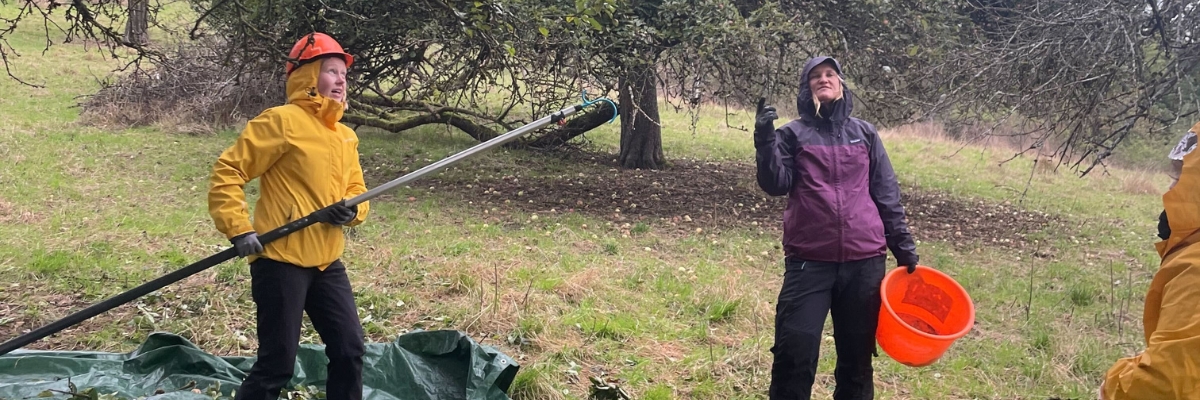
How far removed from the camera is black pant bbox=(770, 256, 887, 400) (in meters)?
2.84

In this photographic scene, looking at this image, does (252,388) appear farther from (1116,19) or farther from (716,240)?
(1116,19)

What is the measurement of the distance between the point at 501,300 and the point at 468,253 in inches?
52.8

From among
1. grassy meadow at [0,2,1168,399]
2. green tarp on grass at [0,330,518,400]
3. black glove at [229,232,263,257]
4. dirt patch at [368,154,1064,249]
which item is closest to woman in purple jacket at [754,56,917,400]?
grassy meadow at [0,2,1168,399]

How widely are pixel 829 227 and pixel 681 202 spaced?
5.57 metres

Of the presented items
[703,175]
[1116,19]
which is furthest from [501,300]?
[703,175]

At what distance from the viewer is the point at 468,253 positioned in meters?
5.69

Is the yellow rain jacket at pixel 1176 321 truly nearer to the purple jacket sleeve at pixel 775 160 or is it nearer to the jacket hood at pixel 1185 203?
the jacket hood at pixel 1185 203

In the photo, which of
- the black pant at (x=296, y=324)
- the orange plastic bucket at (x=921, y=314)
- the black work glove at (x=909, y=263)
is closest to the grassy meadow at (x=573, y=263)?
the orange plastic bucket at (x=921, y=314)

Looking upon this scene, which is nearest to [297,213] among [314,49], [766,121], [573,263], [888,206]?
[314,49]

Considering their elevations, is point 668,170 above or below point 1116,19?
below

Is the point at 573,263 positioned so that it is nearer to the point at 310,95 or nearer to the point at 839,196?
the point at 839,196

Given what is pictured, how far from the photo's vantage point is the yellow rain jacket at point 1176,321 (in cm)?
158

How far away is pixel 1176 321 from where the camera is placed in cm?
162

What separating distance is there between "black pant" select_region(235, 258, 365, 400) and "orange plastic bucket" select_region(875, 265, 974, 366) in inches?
76.9
